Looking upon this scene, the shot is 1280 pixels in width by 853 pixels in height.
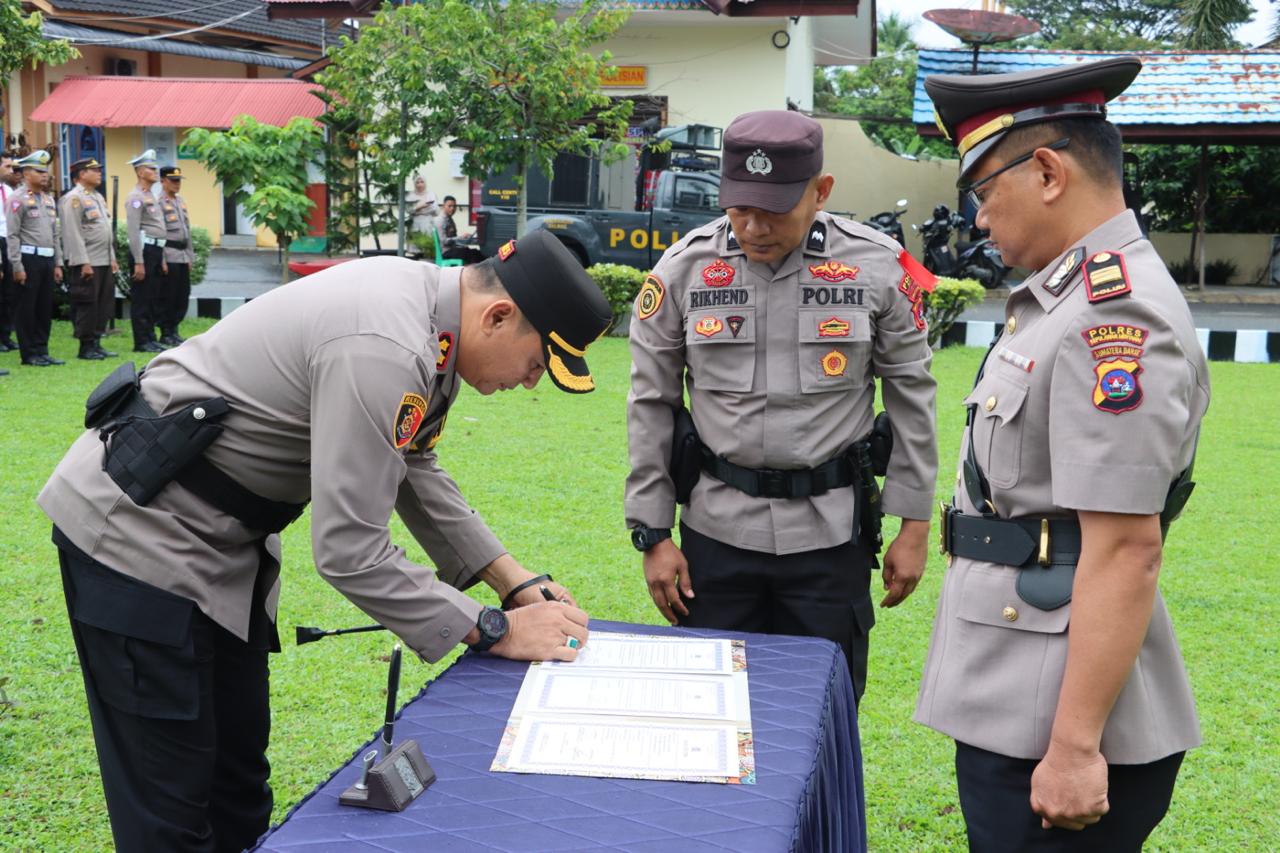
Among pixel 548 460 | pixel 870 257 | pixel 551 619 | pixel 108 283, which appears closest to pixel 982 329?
pixel 548 460

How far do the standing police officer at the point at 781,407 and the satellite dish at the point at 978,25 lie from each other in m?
14.0

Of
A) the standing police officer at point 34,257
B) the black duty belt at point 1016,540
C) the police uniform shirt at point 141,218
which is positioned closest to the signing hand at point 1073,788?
the black duty belt at point 1016,540

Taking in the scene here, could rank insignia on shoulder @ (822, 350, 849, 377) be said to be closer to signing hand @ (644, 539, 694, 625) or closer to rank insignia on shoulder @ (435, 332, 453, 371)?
signing hand @ (644, 539, 694, 625)

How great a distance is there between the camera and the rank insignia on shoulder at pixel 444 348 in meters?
2.03

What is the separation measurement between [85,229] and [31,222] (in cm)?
41

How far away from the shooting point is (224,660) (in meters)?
2.23

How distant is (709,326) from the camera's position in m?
2.78

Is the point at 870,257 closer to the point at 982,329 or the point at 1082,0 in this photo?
the point at 982,329

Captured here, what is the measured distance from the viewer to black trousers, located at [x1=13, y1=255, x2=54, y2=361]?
376 inches

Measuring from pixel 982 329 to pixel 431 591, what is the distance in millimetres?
10556

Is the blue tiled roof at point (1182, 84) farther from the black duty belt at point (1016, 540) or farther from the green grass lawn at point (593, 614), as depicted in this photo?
the black duty belt at point (1016, 540)

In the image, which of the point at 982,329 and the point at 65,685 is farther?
the point at 982,329

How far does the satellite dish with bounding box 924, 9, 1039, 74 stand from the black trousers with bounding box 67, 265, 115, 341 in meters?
10.7

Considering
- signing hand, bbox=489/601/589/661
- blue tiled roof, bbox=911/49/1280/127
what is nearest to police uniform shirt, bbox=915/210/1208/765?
signing hand, bbox=489/601/589/661
